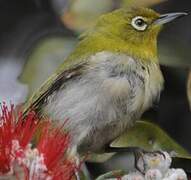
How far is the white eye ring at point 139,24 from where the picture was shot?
2.32 meters

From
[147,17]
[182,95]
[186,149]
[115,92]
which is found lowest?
[186,149]

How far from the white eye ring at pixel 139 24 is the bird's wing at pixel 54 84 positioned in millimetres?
253

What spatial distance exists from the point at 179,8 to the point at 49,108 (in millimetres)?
810

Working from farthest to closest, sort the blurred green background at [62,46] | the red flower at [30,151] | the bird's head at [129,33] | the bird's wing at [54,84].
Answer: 1. the blurred green background at [62,46]
2. the bird's head at [129,33]
3. the bird's wing at [54,84]
4. the red flower at [30,151]

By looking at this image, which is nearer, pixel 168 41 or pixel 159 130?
pixel 159 130

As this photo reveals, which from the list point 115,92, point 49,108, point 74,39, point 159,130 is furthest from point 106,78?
point 74,39

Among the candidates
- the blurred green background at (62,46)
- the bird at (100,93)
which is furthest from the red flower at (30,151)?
the blurred green background at (62,46)

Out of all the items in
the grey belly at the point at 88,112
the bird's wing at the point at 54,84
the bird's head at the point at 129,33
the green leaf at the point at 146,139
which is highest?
the bird's head at the point at 129,33

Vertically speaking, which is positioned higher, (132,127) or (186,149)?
(132,127)

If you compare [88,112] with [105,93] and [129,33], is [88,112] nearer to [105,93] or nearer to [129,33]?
[105,93]

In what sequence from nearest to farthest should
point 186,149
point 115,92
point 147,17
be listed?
1. point 115,92
2. point 147,17
3. point 186,149

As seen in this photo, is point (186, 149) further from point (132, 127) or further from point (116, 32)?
point (116, 32)

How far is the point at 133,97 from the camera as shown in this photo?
2.10 meters

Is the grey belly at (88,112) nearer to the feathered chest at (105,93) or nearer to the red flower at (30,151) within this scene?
the feathered chest at (105,93)
